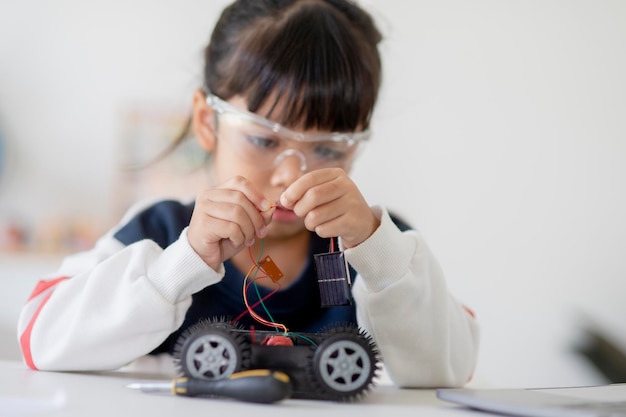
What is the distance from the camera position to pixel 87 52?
2.55 metres

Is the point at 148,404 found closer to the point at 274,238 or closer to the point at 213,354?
the point at 213,354

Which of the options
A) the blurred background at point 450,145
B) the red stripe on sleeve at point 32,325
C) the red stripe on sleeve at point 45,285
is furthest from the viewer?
the blurred background at point 450,145

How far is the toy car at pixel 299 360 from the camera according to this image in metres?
0.51

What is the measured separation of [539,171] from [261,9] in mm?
1356

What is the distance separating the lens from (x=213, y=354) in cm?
51

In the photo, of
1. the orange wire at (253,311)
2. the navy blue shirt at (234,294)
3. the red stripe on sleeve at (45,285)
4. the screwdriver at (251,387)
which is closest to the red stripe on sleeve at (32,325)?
the red stripe on sleeve at (45,285)

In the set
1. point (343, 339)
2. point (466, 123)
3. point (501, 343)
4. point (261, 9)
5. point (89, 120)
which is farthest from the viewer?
point (89, 120)

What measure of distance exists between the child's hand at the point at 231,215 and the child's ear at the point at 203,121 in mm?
438

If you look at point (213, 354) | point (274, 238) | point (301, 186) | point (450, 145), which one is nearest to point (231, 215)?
point (301, 186)

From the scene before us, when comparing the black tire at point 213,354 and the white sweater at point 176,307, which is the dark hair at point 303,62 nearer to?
the white sweater at point 176,307

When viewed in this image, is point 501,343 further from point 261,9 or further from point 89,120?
point 89,120

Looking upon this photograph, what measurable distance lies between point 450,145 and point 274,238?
56.1 inches

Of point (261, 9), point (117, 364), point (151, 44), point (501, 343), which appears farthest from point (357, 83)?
point (151, 44)

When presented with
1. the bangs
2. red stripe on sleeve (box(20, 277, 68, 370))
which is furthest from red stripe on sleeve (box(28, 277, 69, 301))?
the bangs
